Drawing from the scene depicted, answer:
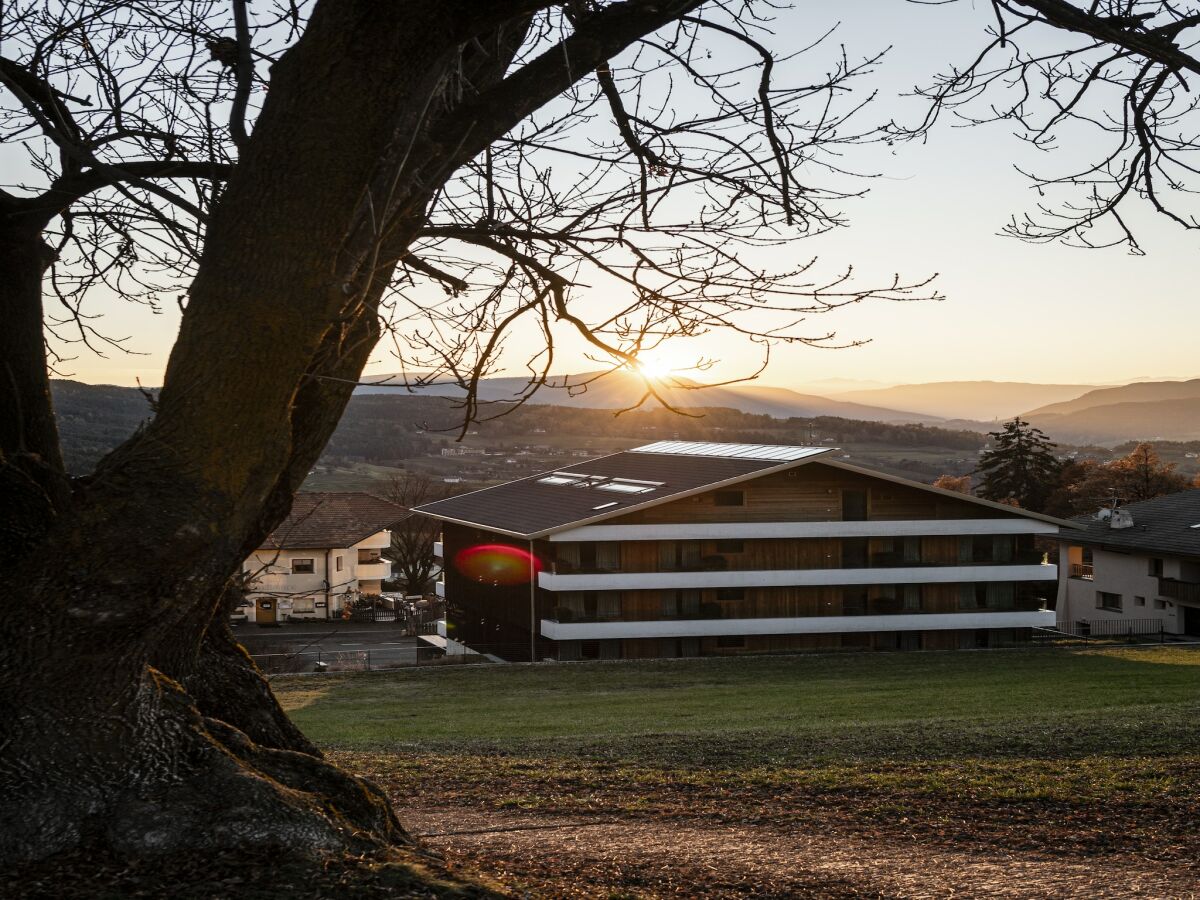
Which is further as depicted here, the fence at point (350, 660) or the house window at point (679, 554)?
the house window at point (679, 554)

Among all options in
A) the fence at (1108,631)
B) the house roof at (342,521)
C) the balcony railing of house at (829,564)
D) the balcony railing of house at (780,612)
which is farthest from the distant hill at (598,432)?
the balcony railing of house at (780,612)

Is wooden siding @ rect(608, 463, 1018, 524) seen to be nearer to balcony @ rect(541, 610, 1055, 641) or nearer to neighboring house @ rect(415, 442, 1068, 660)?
neighboring house @ rect(415, 442, 1068, 660)

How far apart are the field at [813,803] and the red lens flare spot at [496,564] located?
75.1 feet

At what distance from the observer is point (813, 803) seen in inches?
317

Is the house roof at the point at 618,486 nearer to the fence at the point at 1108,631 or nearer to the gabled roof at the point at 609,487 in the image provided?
the gabled roof at the point at 609,487

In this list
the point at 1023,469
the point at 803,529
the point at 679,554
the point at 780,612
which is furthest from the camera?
the point at 1023,469

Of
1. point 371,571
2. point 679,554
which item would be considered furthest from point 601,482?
point 371,571

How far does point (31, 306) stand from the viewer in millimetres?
5727

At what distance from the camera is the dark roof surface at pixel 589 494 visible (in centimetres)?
4122

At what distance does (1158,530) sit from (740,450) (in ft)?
61.9

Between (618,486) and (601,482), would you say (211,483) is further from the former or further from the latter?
(601,482)

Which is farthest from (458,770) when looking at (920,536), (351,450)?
(351,450)

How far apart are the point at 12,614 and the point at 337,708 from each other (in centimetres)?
2167

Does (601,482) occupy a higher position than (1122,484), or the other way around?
(601,482)
